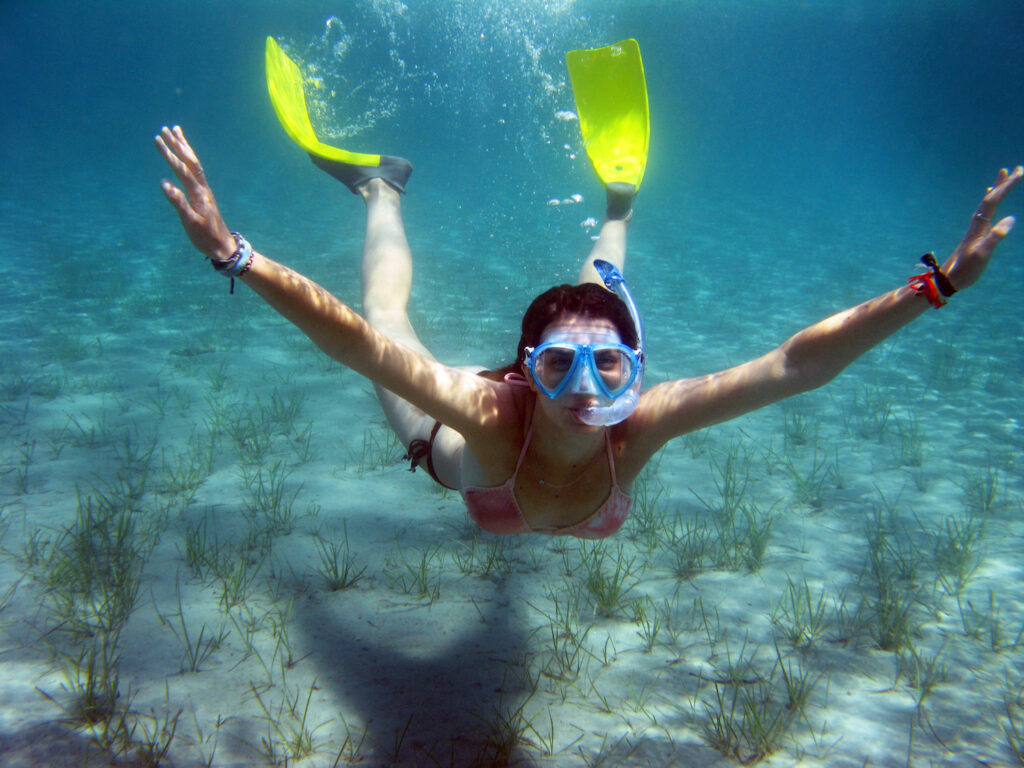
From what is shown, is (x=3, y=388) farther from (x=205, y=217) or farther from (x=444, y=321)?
(x=205, y=217)

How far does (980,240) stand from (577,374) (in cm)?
170

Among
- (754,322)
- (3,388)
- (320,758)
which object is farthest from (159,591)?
(754,322)

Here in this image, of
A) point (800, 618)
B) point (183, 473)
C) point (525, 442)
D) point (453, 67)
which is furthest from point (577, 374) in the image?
point (453, 67)

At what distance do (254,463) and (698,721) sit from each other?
462 cm

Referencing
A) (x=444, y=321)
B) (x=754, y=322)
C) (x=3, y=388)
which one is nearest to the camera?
(x=3, y=388)

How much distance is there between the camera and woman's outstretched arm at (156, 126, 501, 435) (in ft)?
6.89

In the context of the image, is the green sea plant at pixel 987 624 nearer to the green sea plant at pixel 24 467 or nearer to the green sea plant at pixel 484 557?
the green sea plant at pixel 484 557

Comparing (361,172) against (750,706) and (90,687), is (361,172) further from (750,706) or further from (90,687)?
(750,706)

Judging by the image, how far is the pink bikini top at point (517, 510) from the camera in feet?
10.3

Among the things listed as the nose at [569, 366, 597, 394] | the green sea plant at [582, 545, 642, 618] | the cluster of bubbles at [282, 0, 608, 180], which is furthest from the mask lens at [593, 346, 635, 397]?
the cluster of bubbles at [282, 0, 608, 180]

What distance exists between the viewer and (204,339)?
9227 mm

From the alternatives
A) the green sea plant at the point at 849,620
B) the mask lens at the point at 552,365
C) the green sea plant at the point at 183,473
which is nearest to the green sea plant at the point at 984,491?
the green sea plant at the point at 849,620

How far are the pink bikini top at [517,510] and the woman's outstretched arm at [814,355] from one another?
42 cm

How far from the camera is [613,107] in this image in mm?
6609
